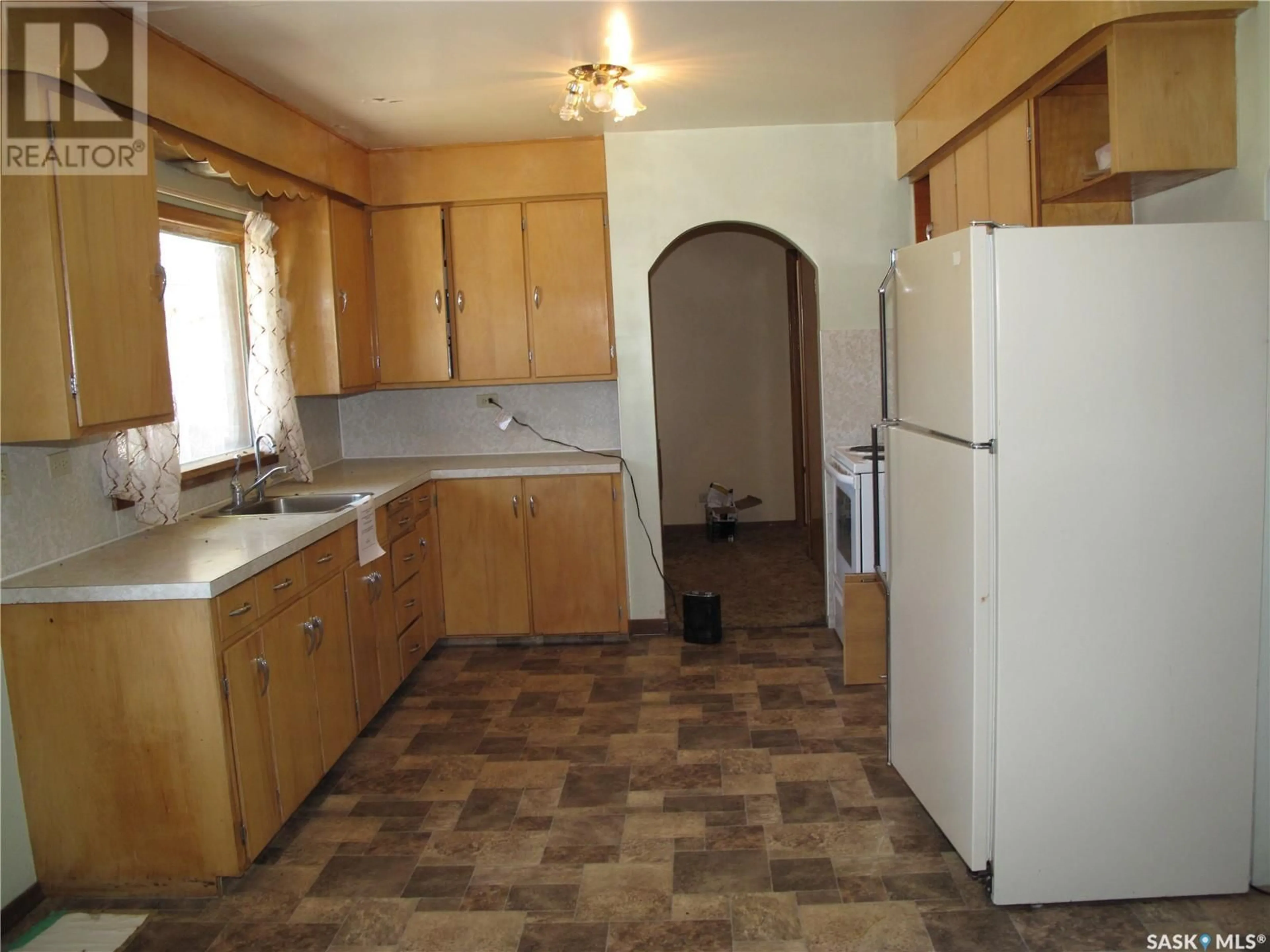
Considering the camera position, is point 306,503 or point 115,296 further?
point 306,503

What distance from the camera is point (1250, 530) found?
8.23 ft

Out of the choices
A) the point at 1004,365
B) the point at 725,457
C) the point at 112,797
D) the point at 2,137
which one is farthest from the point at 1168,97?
the point at 725,457

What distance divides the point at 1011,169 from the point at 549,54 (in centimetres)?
166

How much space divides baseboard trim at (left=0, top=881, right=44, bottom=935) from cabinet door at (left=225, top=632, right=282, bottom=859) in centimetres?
57

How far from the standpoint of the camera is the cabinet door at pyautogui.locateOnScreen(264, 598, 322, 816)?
3.06 m

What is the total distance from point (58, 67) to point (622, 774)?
2.70 meters

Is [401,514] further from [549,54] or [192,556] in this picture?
[549,54]

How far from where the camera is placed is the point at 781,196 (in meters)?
4.97

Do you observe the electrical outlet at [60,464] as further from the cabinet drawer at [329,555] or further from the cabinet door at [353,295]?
the cabinet door at [353,295]

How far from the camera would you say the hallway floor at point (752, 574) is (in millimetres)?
5422

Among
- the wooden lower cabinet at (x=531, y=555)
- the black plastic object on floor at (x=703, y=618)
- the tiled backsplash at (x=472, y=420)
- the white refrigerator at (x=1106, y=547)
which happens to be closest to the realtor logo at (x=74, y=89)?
the white refrigerator at (x=1106, y=547)

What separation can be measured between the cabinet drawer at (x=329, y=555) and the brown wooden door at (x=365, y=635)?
7 cm

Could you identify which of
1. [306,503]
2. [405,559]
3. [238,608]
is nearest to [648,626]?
[405,559]

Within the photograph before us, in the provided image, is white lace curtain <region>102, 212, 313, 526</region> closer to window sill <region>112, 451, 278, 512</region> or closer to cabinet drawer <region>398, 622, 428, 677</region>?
window sill <region>112, 451, 278, 512</region>
